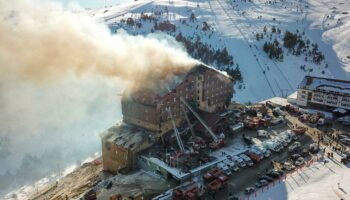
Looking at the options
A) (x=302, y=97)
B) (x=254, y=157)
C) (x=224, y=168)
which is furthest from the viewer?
(x=302, y=97)

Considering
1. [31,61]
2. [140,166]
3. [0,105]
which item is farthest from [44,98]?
[140,166]

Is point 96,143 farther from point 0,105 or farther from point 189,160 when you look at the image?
point 189,160

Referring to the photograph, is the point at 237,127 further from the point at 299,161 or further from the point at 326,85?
the point at 326,85

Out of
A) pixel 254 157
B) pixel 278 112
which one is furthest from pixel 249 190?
pixel 278 112

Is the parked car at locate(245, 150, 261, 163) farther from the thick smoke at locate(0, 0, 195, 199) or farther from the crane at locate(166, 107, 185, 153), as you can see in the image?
the thick smoke at locate(0, 0, 195, 199)

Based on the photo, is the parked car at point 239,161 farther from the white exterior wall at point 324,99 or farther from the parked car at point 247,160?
the white exterior wall at point 324,99

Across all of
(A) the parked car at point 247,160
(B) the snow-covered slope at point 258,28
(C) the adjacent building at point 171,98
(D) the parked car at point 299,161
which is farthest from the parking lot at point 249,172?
(B) the snow-covered slope at point 258,28
